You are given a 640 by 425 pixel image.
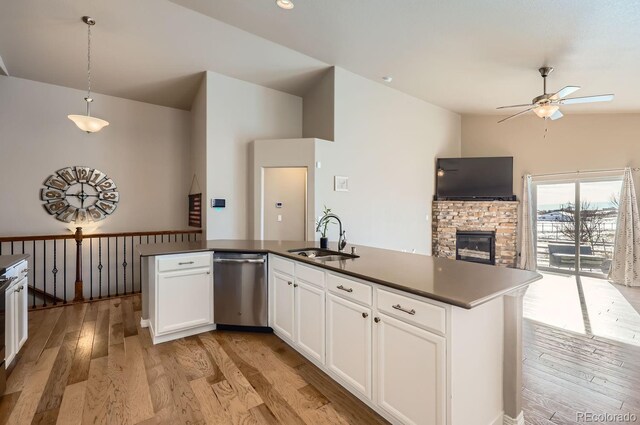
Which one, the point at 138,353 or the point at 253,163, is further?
the point at 253,163

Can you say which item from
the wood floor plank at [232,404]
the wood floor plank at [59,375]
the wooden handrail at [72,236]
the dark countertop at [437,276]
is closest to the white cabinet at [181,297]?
the dark countertop at [437,276]

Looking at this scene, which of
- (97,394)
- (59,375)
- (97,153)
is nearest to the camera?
A: (97,394)

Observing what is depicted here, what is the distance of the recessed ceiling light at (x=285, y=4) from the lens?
3.21 m

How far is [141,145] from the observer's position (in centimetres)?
547

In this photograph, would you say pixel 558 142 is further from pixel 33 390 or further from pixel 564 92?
pixel 33 390

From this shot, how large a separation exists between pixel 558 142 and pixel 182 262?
730cm

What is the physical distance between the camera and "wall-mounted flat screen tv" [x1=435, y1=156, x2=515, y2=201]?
21.4 feet

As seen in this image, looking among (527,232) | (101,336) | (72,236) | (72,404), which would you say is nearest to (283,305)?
(72,404)

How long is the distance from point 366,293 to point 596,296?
491 centimetres

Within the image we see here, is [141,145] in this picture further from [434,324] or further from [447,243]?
[447,243]

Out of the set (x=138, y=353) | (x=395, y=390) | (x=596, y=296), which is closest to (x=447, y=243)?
(x=596, y=296)

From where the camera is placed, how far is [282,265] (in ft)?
9.61

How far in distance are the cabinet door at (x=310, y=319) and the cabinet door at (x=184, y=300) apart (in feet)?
3.57

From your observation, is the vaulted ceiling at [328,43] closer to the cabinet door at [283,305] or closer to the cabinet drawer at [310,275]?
the cabinet drawer at [310,275]
